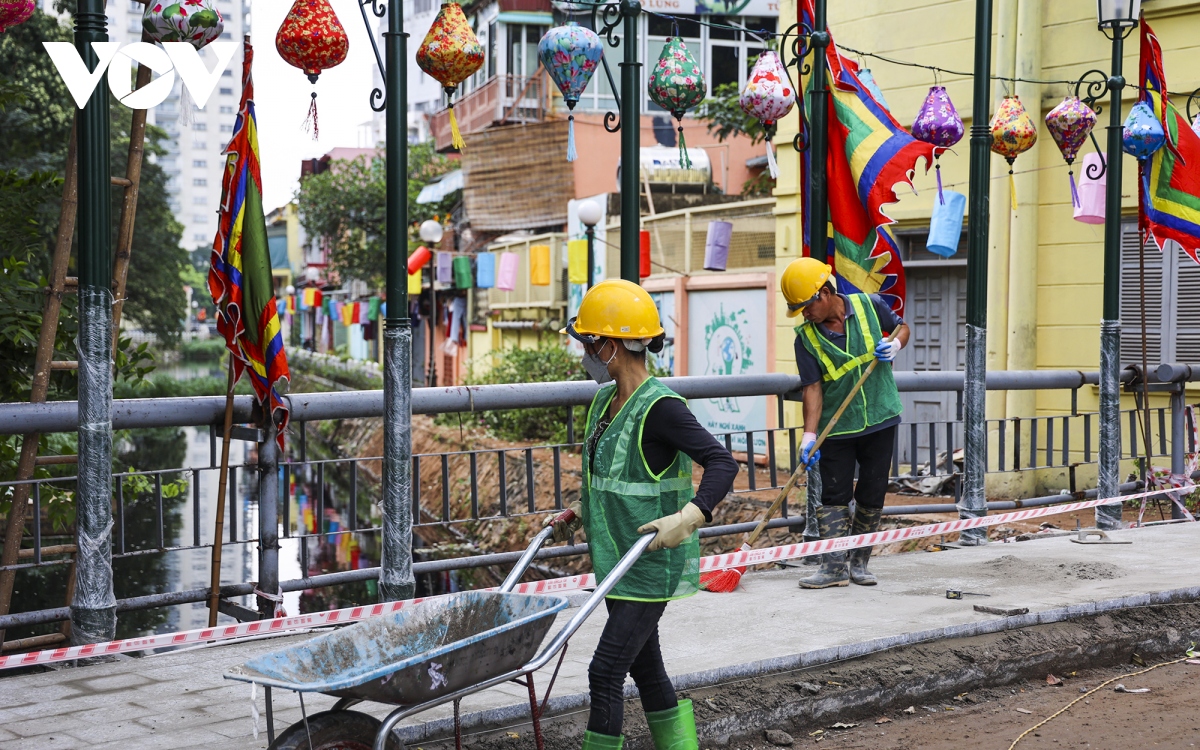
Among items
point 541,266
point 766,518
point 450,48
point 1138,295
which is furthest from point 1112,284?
point 541,266

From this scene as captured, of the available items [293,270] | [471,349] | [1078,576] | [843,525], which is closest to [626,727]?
[843,525]

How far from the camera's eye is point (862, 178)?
25.1 ft

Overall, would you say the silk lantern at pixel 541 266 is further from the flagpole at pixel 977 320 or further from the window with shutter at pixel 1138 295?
the flagpole at pixel 977 320

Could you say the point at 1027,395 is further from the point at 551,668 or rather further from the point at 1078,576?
the point at 551,668

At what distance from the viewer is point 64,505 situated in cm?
775

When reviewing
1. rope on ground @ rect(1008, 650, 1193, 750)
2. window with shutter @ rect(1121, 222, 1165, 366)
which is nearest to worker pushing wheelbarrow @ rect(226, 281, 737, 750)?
rope on ground @ rect(1008, 650, 1193, 750)

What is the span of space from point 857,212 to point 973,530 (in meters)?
2.51

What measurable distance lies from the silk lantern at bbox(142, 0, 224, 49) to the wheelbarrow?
301 centimetres

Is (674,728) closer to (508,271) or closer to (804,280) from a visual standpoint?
(804,280)

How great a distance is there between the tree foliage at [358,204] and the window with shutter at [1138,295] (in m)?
27.7

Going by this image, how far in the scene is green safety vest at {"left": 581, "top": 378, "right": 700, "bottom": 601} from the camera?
4.08 m

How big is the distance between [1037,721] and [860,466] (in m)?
1.97

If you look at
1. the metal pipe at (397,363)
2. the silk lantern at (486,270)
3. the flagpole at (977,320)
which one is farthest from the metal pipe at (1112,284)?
the silk lantern at (486,270)

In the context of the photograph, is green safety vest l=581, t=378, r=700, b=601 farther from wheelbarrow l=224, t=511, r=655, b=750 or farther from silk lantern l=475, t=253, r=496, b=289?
silk lantern l=475, t=253, r=496, b=289
